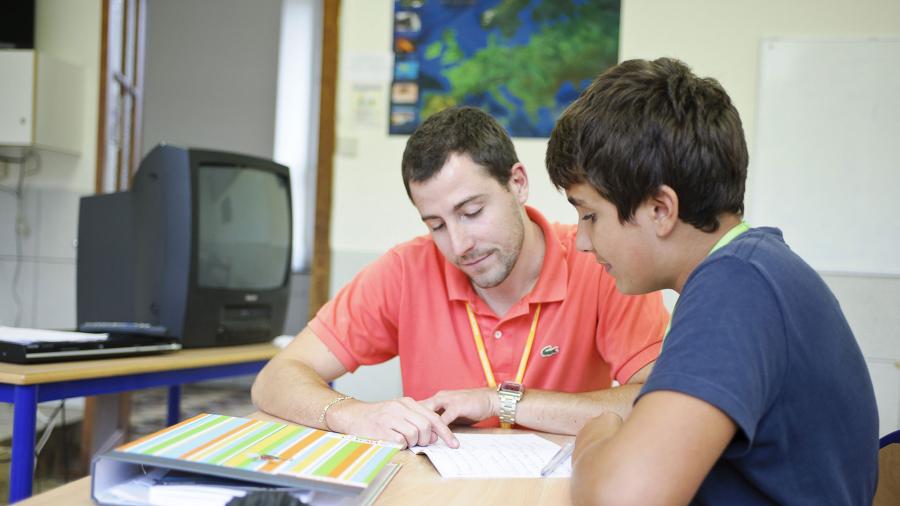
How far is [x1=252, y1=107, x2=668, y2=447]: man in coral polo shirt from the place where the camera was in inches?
59.9

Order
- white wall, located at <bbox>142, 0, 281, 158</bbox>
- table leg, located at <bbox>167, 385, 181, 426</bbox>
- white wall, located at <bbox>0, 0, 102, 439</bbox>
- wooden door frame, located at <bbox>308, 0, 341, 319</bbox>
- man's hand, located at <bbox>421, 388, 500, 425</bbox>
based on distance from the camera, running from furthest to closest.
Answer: white wall, located at <bbox>142, 0, 281, 158</bbox> → white wall, located at <bbox>0, 0, 102, 439</bbox> → wooden door frame, located at <bbox>308, 0, 341, 319</bbox> → table leg, located at <bbox>167, 385, 181, 426</bbox> → man's hand, located at <bbox>421, 388, 500, 425</bbox>

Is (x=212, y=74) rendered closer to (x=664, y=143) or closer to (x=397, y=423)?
(x=397, y=423)

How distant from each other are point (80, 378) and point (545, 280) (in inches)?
42.7

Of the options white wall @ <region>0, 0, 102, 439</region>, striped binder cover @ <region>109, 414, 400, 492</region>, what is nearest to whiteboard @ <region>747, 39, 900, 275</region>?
striped binder cover @ <region>109, 414, 400, 492</region>

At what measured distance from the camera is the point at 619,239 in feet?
3.20

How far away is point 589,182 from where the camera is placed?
975 millimetres

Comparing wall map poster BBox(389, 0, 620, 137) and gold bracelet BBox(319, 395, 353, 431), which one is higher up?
wall map poster BBox(389, 0, 620, 137)

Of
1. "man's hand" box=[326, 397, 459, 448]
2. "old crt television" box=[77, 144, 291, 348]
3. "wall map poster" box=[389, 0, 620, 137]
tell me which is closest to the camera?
"man's hand" box=[326, 397, 459, 448]

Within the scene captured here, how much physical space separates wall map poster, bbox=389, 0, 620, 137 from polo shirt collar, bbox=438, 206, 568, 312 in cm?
170

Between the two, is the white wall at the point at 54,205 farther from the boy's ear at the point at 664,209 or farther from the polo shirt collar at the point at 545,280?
the boy's ear at the point at 664,209

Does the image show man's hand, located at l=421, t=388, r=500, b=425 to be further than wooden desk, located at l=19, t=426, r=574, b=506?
Yes

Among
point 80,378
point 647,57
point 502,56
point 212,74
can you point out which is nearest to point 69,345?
point 80,378

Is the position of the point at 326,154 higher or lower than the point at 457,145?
higher

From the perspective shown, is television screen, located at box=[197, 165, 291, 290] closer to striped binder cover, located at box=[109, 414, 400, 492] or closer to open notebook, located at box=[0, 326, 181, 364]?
open notebook, located at box=[0, 326, 181, 364]
